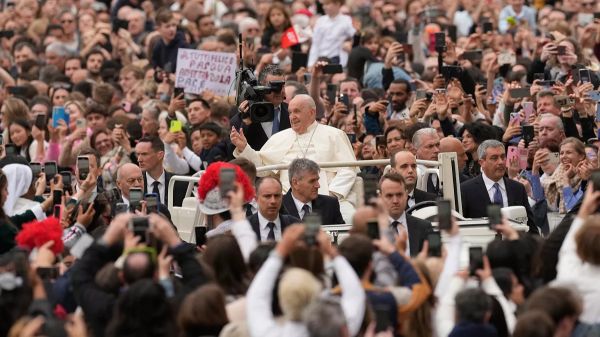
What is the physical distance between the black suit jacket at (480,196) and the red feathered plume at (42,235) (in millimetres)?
5278

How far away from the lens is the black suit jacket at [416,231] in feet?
50.5

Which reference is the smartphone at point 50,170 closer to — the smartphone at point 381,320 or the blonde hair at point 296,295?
the blonde hair at point 296,295

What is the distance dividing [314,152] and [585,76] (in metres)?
3.27

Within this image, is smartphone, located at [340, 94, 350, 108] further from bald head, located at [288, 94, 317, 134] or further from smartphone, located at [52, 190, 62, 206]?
smartphone, located at [52, 190, 62, 206]

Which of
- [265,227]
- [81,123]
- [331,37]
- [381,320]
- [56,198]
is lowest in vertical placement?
[381,320]

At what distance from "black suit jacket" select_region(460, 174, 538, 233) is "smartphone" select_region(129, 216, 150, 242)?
5.49 metres

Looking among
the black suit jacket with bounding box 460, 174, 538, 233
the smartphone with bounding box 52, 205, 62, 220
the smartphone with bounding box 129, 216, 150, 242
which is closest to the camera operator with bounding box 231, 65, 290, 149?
the black suit jacket with bounding box 460, 174, 538, 233

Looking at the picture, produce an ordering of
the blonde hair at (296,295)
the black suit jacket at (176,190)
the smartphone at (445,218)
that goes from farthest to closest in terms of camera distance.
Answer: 1. the black suit jacket at (176,190)
2. the smartphone at (445,218)
3. the blonde hair at (296,295)

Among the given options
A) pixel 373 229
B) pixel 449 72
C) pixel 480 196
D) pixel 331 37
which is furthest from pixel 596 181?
pixel 331 37

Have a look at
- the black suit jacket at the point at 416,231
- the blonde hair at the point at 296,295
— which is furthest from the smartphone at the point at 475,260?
the black suit jacket at the point at 416,231

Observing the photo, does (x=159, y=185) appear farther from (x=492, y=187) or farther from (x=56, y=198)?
(x=492, y=187)

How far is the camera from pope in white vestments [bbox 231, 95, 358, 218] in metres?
17.9

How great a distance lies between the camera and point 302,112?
708 inches

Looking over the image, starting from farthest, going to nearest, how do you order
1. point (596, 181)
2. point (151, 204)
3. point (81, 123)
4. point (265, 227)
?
point (81, 123), point (265, 227), point (151, 204), point (596, 181)
